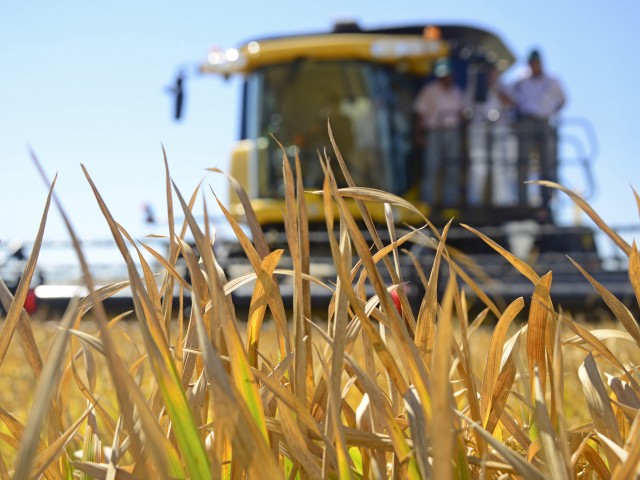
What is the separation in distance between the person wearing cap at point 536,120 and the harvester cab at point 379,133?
19 mm

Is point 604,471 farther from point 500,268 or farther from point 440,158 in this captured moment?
point 440,158

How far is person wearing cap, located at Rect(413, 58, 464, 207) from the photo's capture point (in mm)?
7254

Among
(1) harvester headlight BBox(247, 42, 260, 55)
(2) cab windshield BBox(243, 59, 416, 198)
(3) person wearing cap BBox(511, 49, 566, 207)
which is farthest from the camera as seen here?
(1) harvester headlight BBox(247, 42, 260, 55)

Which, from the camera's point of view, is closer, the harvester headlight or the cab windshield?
the cab windshield

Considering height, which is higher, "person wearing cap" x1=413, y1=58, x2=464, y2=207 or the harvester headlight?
the harvester headlight

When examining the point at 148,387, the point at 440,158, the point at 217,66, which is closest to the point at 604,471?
the point at 148,387

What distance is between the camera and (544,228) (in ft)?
23.0

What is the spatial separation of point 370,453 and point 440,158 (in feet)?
22.7

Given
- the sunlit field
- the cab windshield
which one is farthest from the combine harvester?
the sunlit field

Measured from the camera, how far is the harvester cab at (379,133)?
23.6 ft

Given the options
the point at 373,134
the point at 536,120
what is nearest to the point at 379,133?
the point at 373,134

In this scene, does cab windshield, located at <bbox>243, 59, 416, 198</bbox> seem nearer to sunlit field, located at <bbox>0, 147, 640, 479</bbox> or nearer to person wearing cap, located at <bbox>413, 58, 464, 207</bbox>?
person wearing cap, located at <bbox>413, 58, 464, 207</bbox>

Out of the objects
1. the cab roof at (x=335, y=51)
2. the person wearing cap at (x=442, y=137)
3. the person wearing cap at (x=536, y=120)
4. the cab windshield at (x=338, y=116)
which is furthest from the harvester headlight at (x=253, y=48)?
the person wearing cap at (x=536, y=120)

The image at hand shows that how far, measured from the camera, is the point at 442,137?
724 cm
